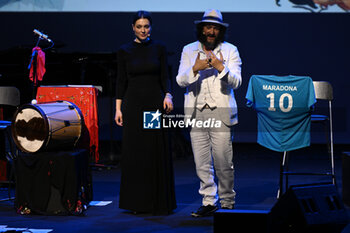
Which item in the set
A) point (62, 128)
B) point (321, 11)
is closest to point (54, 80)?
point (62, 128)

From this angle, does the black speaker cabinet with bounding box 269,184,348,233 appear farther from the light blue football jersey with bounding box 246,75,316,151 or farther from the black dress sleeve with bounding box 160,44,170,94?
the light blue football jersey with bounding box 246,75,316,151

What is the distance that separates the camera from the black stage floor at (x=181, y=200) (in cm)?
334

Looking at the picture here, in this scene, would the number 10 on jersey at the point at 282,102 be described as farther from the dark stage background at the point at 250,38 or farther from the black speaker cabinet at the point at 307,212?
the dark stage background at the point at 250,38

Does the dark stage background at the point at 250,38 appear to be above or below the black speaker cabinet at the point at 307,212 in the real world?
above

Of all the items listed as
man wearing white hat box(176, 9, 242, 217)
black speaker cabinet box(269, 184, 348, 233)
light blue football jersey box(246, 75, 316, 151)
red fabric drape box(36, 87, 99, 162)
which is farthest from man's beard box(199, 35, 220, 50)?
red fabric drape box(36, 87, 99, 162)

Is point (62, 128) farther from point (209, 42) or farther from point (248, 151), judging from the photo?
point (248, 151)

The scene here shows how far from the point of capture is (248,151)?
7.43 meters

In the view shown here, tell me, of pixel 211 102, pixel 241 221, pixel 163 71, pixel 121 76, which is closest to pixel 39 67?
pixel 121 76

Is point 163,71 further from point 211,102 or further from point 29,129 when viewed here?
point 29,129

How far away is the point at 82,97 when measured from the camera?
197 inches

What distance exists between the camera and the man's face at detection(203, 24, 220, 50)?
3525 millimetres

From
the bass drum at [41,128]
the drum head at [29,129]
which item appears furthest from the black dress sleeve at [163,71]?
the drum head at [29,129]

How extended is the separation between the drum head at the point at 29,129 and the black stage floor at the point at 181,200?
49cm

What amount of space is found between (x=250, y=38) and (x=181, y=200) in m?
4.37
